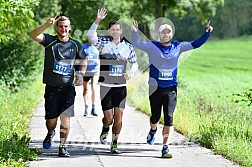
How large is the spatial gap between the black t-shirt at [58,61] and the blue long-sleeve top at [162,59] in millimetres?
1048

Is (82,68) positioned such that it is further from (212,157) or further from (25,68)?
(25,68)

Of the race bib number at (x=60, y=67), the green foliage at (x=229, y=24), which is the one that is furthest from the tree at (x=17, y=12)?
the green foliage at (x=229, y=24)

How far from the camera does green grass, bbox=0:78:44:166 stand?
7.96 metres

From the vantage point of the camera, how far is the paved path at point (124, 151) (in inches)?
322

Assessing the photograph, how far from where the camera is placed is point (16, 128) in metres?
10.5

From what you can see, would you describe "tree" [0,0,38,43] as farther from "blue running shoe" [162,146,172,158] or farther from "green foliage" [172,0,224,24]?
"green foliage" [172,0,224,24]

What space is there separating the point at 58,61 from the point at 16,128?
2531mm

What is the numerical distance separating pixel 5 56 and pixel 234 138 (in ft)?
41.1

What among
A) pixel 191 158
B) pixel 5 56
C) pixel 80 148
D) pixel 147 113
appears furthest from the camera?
pixel 5 56

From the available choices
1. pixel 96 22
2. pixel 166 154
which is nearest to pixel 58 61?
pixel 96 22

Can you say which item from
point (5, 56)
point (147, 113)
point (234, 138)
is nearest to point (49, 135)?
point (234, 138)

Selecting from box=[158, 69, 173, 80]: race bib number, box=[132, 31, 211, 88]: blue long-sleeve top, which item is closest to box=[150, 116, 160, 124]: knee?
box=[132, 31, 211, 88]: blue long-sleeve top

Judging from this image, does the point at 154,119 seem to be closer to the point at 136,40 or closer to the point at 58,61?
the point at 136,40

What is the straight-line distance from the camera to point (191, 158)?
8.62 m
